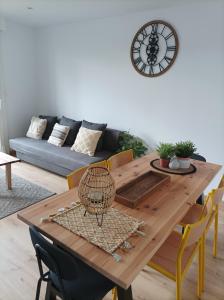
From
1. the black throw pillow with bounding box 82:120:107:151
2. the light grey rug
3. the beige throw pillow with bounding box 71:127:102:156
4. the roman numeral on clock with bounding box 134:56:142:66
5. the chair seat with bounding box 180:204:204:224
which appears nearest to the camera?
the chair seat with bounding box 180:204:204:224

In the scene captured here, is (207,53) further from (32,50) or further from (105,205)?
(32,50)

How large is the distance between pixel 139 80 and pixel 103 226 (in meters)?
2.64

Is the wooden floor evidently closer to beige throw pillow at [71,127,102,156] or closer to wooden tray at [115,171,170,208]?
wooden tray at [115,171,170,208]

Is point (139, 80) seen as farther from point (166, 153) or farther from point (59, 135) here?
point (166, 153)

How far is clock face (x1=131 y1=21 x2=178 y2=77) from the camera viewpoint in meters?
3.01

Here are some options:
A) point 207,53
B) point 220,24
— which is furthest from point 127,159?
point 220,24

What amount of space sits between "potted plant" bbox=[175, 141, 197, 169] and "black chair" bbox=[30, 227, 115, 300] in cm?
111

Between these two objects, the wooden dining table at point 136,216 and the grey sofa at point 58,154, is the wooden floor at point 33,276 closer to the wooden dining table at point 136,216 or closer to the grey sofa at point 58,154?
the wooden dining table at point 136,216

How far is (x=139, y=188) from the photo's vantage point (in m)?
1.60

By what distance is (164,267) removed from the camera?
4.45 ft

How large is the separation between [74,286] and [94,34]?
3589 mm

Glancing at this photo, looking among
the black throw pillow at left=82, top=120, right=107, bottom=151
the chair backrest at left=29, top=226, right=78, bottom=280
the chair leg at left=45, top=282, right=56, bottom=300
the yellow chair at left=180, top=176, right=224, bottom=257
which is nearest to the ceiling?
the black throw pillow at left=82, top=120, right=107, bottom=151

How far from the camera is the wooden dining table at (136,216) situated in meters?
0.95

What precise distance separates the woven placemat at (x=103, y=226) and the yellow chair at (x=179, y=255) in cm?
26
